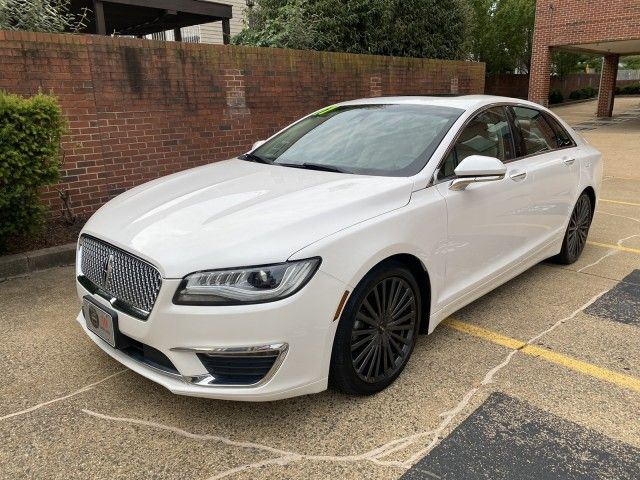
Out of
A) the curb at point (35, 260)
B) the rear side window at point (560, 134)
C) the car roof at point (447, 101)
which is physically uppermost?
the car roof at point (447, 101)

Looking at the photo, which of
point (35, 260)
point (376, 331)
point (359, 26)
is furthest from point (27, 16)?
point (359, 26)

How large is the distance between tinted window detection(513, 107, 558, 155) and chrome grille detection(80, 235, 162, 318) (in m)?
3.04

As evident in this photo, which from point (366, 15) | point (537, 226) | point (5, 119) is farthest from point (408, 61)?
point (5, 119)

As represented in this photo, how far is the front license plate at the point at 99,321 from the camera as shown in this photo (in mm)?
2713

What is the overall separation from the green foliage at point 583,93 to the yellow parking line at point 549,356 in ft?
121

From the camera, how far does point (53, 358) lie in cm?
344

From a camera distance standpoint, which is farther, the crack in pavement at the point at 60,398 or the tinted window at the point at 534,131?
the tinted window at the point at 534,131

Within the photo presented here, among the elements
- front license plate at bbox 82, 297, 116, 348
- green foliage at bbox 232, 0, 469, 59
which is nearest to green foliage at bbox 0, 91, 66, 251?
front license plate at bbox 82, 297, 116, 348

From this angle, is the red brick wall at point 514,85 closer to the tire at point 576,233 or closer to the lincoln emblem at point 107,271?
the tire at point 576,233

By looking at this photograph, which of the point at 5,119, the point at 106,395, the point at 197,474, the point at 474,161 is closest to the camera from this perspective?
the point at 197,474

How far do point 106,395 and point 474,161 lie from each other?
248cm

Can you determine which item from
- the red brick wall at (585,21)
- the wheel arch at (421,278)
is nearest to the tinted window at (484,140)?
the wheel arch at (421,278)

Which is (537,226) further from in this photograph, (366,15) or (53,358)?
(366,15)

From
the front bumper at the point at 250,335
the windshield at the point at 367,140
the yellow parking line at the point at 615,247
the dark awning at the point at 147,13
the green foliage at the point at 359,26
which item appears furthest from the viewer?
the green foliage at the point at 359,26
